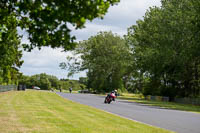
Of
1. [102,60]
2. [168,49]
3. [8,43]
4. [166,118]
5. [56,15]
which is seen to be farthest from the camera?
[102,60]

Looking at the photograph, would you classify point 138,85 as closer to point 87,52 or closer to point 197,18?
point 87,52

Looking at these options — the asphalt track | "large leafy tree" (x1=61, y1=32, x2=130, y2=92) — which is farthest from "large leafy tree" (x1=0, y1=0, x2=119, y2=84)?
"large leafy tree" (x1=61, y1=32, x2=130, y2=92)

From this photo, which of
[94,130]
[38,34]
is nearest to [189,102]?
[94,130]

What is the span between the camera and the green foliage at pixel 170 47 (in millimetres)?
48344

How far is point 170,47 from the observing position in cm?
5241

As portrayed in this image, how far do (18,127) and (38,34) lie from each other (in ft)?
15.9

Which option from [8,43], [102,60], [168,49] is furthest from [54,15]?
[102,60]

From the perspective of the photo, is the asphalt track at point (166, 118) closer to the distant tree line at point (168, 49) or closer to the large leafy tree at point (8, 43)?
Answer: the large leafy tree at point (8, 43)

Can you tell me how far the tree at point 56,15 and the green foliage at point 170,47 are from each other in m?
37.2

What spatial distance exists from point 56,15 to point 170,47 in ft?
151

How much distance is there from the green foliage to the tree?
37.2 metres

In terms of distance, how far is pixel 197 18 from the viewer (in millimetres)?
43125

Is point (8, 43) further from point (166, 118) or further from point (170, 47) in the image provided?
point (170, 47)

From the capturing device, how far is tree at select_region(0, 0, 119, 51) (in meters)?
7.84
